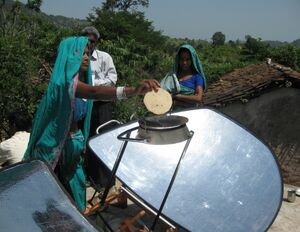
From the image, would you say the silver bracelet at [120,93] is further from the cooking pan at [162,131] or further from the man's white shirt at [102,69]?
the man's white shirt at [102,69]

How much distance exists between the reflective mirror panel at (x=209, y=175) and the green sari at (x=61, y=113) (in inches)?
8.1

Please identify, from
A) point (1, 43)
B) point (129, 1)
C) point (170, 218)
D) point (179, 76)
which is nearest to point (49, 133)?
point (170, 218)

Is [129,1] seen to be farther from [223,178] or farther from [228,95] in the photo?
[223,178]

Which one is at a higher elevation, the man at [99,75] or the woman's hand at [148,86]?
the woman's hand at [148,86]

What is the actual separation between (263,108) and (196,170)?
21.1 ft

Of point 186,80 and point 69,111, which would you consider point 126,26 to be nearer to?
point 186,80

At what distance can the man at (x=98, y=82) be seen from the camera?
450 centimetres

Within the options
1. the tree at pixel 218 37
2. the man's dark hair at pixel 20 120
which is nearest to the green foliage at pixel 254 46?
the tree at pixel 218 37

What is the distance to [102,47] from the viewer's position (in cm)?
877

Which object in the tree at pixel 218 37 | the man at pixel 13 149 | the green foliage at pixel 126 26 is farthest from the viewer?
the tree at pixel 218 37

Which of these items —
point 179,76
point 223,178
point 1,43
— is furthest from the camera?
point 1,43

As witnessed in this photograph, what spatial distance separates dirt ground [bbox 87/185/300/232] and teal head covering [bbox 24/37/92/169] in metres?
0.66

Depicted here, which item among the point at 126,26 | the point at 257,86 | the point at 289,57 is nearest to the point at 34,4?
the point at 126,26

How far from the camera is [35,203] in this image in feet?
6.31
